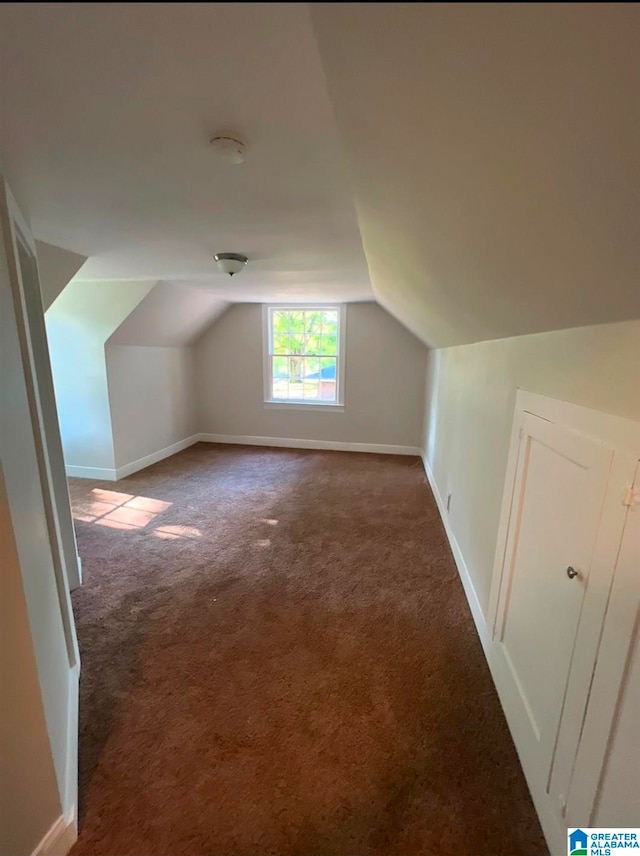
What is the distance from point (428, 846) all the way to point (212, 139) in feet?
6.95

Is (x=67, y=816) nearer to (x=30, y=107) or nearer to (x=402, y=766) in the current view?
(x=402, y=766)

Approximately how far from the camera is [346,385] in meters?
5.30

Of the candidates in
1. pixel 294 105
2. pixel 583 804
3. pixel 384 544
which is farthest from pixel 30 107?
pixel 384 544

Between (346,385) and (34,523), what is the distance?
4.34 meters

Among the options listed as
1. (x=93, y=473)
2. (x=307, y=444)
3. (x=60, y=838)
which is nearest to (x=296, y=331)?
(x=307, y=444)

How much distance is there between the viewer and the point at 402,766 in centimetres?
138

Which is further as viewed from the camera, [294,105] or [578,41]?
[294,105]

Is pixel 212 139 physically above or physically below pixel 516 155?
above

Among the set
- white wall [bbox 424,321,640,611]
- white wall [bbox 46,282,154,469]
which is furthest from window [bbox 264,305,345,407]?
white wall [bbox 46,282,154,469]

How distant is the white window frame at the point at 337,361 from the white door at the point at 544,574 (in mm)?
3824

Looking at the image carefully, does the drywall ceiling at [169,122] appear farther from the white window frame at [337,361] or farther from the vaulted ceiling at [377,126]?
the white window frame at [337,361]

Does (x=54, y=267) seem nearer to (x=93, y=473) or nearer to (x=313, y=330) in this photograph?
(x=93, y=473)

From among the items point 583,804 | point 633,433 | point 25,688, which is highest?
point 633,433

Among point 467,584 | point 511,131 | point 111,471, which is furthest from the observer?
point 111,471
